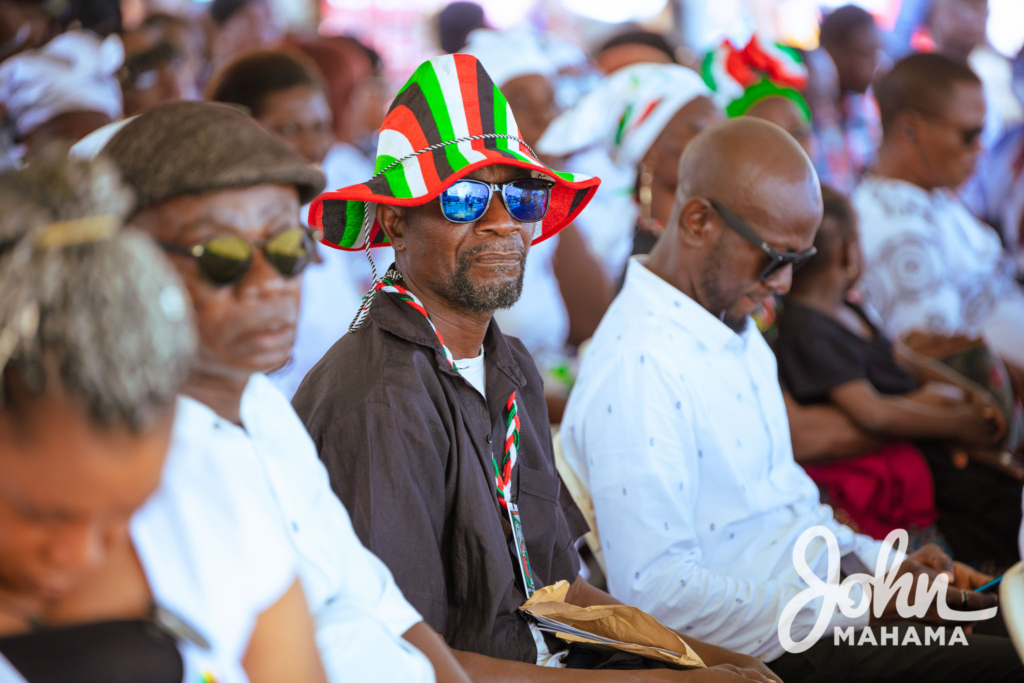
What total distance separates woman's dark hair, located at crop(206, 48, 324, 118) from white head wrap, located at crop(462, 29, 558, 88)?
5.24 feet

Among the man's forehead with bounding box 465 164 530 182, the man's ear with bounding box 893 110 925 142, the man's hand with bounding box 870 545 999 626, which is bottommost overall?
the man's hand with bounding box 870 545 999 626

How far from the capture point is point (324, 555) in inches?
57.1

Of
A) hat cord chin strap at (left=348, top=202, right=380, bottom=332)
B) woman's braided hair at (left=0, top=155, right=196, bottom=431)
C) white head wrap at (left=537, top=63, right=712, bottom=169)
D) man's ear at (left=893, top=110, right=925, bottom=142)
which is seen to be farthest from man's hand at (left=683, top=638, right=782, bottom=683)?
man's ear at (left=893, top=110, right=925, bottom=142)

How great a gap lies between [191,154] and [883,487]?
265 cm

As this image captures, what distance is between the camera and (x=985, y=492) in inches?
130

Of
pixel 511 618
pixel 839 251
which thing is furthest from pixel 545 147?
pixel 511 618

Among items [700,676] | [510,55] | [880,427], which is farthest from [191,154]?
[510,55]

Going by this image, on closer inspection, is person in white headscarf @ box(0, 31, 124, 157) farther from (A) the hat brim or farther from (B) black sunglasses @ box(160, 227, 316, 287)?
(B) black sunglasses @ box(160, 227, 316, 287)

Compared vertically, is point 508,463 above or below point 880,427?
above

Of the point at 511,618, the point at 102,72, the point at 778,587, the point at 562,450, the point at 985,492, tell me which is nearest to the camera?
the point at 511,618

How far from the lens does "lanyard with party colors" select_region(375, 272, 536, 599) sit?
6.46 feet

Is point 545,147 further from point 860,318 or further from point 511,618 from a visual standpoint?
point 511,618

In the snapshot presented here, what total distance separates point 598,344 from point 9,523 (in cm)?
180

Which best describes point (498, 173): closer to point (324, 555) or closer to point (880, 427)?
point (324, 555)
